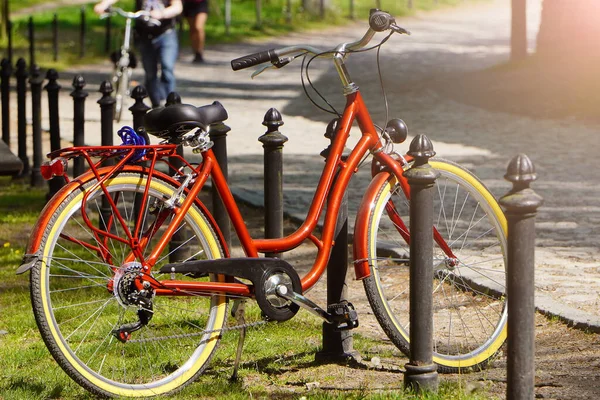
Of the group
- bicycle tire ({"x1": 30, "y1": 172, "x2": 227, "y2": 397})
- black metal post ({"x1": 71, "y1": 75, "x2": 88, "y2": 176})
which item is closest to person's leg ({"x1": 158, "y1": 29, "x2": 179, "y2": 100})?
black metal post ({"x1": 71, "y1": 75, "x2": 88, "y2": 176})

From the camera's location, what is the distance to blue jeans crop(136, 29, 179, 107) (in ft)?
41.0

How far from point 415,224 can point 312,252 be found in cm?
330

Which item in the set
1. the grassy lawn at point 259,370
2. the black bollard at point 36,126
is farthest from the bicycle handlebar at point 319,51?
the black bollard at point 36,126

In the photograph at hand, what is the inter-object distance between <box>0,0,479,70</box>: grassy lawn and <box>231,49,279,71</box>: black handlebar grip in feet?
50.3

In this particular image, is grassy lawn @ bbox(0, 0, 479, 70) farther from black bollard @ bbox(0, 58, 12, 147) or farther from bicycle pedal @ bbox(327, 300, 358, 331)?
bicycle pedal @ bbox(327, 300, 358, 331)

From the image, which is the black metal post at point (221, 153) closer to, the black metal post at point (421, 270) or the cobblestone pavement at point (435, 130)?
the black metal post at point (421, 270)

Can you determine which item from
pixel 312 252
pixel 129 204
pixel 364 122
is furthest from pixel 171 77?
pixel 364 122

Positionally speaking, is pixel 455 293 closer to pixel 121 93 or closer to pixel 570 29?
pixel 121 93

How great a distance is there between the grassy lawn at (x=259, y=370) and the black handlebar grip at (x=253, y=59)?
4.49 feet

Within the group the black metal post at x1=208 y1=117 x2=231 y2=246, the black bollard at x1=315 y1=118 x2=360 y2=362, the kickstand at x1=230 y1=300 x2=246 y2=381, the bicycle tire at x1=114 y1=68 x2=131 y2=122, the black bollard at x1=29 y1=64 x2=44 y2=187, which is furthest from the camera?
the bicycle tire at x1=114 y1=68 x2=131 y2=122

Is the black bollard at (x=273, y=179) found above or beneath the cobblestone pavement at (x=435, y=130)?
above

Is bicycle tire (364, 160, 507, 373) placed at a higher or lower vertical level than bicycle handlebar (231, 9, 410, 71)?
lower

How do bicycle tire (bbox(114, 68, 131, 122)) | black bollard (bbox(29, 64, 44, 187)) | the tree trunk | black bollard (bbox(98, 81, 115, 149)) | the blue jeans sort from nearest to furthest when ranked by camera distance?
black bollard (bbox(98, 81, 115, 149)) < black bollard (bbox(29, 64, 44, 187)) < the blue jeans < bicycle tire (bbox(114, 68, 131, 122)) < the tree trunk

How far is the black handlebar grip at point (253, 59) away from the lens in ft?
15.8
